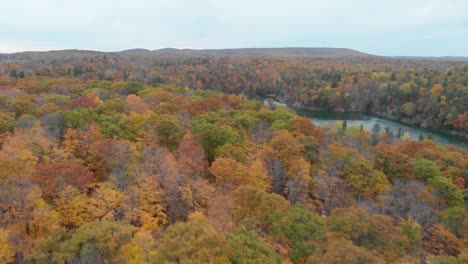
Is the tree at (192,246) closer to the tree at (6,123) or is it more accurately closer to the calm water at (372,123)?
the tree at (6,123)

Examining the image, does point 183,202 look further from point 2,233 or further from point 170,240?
point 2,233

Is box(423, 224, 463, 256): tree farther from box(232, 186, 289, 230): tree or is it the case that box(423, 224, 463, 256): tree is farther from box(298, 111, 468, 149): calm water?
box(298, 111, 468, 149): calm water

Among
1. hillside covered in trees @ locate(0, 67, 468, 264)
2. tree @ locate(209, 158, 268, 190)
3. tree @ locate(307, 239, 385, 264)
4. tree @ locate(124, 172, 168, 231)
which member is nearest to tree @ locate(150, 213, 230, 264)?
hillside covered in trees @ locate(0, 67, 468, 264)

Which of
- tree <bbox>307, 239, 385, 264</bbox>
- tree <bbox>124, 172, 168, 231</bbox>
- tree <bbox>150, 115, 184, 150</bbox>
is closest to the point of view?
Answer: tree <bbox>307, 239, 385, 264</bbox>

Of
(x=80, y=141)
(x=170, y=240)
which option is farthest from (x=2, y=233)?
(x=80, y=141)

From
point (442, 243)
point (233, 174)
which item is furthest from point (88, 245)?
point (442, 243)

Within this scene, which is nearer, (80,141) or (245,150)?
(80,141)

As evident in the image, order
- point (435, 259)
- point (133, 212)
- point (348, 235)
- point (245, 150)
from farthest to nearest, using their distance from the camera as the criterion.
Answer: point (245, 150)
point (133, 212)
point (348, 235)
point (435, 259)
